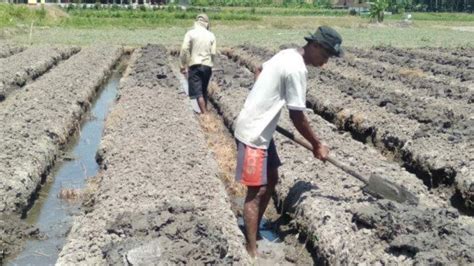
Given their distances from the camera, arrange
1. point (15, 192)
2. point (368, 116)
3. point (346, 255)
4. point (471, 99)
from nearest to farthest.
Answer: point (346, 255) → point (15, 192) → point (368, 116) → point (471, 99)

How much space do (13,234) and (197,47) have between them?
566 centimetres

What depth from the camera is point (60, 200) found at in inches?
292

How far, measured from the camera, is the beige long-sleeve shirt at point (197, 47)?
10938 millimetres

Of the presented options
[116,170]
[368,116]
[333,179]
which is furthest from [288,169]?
[368,116]

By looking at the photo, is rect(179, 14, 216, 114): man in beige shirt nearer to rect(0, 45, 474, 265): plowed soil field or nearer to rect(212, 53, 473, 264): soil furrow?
rect(0, 45, 474, 265): plowed soil field

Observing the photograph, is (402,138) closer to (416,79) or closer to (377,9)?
(416,79)

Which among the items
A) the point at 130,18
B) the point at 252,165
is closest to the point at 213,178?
the point at 252,165

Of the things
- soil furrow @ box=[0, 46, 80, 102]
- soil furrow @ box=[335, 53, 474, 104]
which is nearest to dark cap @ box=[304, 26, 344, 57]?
soil furrow @ box=[335, 53, 474, 104]

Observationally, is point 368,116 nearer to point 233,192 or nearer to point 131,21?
point 233,192

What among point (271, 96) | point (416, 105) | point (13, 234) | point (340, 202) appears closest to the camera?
point (271, 96)

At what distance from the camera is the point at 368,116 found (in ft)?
34.9

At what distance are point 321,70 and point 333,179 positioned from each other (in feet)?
36.7

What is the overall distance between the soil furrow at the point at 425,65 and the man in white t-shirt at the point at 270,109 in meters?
11.9

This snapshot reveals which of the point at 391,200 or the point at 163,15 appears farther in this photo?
A: the point at 163,15
